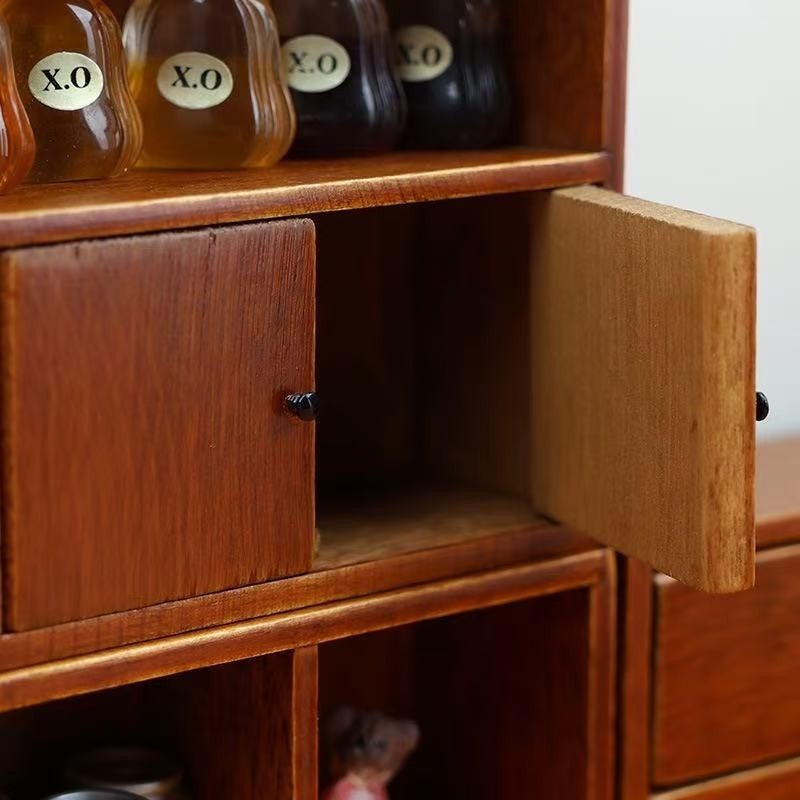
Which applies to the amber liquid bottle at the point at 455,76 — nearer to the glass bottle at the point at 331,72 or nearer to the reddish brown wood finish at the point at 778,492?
the glass bottle at the point at 331,72

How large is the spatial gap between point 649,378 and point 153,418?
1.05 feet

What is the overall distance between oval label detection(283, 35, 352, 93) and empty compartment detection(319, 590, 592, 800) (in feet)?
1.39

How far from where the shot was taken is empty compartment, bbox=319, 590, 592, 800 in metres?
1.29

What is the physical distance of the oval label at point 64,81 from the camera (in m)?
1.07

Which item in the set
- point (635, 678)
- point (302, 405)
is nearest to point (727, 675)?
point (635, 678)

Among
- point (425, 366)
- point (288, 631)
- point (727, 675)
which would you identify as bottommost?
point (727, 675)

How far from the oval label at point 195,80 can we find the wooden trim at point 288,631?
0.36 m

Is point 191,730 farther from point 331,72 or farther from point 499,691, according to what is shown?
point 331,72

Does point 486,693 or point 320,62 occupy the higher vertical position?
point 320,62

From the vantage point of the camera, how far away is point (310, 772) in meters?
1.14

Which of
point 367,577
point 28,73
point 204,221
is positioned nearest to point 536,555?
point 367,577

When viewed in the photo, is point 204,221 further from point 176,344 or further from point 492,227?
point 492,227

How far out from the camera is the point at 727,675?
4.42 feet

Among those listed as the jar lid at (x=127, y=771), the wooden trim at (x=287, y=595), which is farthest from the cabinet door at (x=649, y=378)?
the jar lid at (x=127, y=771)
